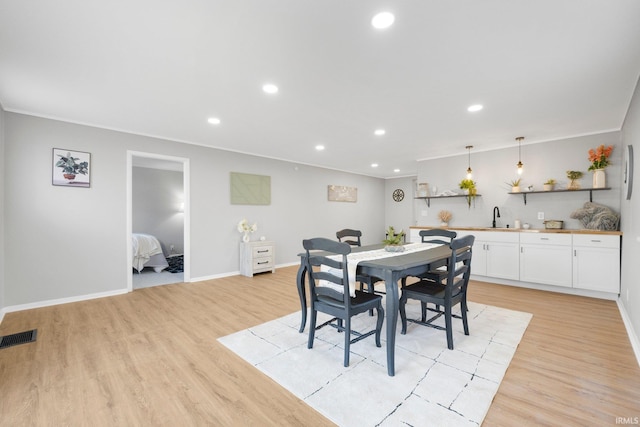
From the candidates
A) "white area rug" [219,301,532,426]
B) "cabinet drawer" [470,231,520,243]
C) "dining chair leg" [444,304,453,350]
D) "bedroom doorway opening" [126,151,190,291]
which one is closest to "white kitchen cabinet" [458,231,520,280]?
"cabinet drawer" [470,231,520,243]

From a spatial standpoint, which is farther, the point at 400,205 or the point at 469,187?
the point at 400,205

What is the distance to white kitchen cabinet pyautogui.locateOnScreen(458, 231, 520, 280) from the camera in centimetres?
451

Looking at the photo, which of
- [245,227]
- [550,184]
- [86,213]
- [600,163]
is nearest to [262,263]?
[245,227]

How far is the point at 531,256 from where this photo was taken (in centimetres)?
435

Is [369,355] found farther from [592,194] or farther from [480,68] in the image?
[592,194]

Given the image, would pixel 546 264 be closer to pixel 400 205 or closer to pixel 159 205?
pixel 400 205

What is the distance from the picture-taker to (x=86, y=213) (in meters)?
3.87

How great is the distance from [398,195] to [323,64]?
7.06 m

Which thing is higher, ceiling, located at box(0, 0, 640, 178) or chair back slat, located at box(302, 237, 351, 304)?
ceiling, located at box(0, 0, 640, 178)

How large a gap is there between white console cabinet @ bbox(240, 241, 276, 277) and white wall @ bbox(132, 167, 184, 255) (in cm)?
323

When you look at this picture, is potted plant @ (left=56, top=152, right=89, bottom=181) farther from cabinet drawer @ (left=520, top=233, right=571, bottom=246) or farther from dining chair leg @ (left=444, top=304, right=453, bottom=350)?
cabinet drawer @ (left=520, top=233, right=571, bottom=246)

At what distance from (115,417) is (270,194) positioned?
4690 millimetres

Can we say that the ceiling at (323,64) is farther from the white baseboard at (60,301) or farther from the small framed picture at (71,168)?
the white baseboard at (60,301)

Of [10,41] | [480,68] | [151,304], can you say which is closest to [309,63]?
[480,68]
